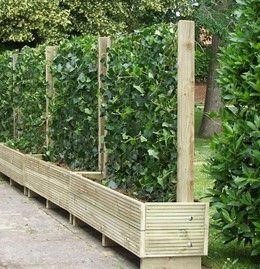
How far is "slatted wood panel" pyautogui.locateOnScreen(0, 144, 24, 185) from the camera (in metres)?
11.1

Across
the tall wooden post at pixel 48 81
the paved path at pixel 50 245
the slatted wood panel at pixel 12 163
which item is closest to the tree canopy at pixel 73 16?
the slatted wood panel at pixel 12 163

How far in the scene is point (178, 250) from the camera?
5770mm

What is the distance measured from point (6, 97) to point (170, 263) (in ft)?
26.1

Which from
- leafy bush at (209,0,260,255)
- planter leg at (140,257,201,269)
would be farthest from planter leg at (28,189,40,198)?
planter leg at (140,257,201,269)

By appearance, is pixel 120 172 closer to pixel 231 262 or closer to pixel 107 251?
pixel 107 251

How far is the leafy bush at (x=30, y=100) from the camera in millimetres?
11125

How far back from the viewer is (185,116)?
6090 millimetres

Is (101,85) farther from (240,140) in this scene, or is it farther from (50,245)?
(240,140)

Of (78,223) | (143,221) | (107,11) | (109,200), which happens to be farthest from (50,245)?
(107,11)

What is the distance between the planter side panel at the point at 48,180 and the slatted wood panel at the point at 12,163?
43 centimetres

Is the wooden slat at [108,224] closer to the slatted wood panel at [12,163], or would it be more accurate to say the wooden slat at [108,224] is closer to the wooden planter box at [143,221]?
the wooden planter box at [143,221]

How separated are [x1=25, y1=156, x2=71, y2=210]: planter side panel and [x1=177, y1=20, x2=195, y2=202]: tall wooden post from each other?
7.88 ft

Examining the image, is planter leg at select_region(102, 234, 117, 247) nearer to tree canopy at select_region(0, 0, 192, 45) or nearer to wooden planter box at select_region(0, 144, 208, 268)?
wooden planter box at select_region(0, 144, 208, 268)

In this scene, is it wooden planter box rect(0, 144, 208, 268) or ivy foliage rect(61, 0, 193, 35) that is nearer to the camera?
wooden planter box rect(0, 144, 208, 268)
